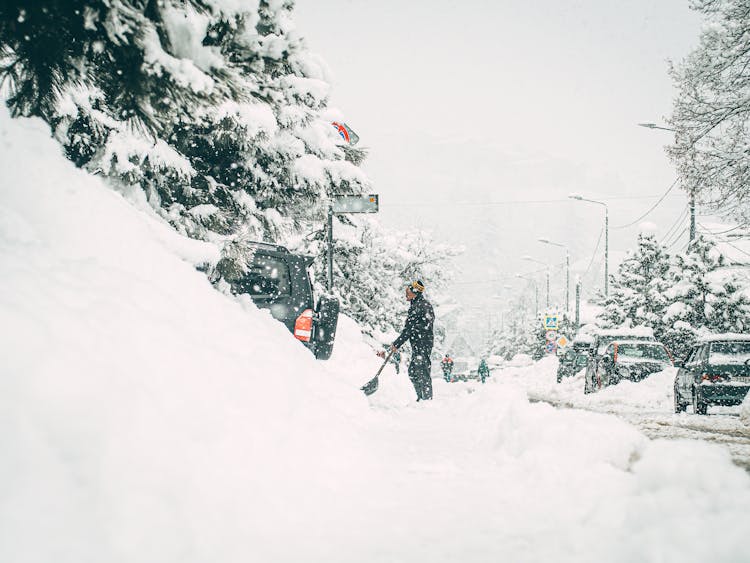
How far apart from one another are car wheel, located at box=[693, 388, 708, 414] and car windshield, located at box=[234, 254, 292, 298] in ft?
22.4

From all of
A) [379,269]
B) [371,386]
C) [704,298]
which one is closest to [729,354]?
[371,386]

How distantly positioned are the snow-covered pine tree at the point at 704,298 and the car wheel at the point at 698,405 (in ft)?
49.9

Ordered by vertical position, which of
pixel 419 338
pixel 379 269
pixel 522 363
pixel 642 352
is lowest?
pixel 522 363

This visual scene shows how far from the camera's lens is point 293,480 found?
117 inches

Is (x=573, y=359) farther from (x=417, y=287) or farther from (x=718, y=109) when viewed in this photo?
(x=417, y=287)

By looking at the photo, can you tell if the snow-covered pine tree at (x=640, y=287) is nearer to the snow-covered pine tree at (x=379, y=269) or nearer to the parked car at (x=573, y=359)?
the parked car at (x=573, y=359)

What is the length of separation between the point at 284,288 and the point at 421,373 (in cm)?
284

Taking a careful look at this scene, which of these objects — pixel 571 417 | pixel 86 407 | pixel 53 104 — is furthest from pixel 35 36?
pixel 571 417

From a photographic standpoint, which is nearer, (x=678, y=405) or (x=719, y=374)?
(x=719, y=374)

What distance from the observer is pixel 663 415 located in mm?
9188

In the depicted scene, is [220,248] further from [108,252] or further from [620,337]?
[620,337]

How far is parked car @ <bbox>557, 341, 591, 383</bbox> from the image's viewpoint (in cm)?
2422

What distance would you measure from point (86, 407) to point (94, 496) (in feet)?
1.12

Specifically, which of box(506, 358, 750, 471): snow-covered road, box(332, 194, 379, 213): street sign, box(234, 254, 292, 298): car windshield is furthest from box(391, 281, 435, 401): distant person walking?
box(506, 358, 750, 471): snow-covered road
